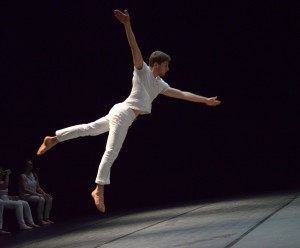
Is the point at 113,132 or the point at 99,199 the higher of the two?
the point at 113,132

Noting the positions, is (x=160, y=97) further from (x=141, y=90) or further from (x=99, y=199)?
(x=99, y=199)

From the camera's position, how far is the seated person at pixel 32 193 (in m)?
7.20

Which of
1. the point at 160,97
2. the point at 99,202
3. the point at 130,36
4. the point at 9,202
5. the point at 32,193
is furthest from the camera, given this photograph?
the point at 160,97

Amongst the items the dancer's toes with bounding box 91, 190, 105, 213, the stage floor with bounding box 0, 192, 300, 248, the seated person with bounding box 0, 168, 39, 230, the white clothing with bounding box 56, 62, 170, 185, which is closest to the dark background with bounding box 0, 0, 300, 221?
the seated person with bounding box 0, 168, 39, 230

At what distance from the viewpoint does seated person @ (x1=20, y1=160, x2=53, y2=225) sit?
283 inches

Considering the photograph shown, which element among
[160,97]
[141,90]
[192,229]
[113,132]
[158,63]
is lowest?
[192,229]

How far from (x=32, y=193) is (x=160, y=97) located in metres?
3.18

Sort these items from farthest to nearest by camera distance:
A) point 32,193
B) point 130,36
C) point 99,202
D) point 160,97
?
point 160,97 → point 32,193 → point 99,202 → point 130,36

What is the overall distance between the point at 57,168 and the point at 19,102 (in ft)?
3.86

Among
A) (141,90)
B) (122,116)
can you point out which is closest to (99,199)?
(122,116)

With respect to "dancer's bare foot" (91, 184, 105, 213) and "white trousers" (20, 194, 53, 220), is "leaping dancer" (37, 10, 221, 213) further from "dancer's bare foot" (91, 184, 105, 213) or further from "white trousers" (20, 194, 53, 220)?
"white trousers" (20, 194, 53, 220)

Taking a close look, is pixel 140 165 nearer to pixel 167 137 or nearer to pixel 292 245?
pixel 167 137

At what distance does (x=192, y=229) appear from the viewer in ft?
15.1

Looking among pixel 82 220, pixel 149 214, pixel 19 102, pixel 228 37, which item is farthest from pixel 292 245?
pixel 228 37
